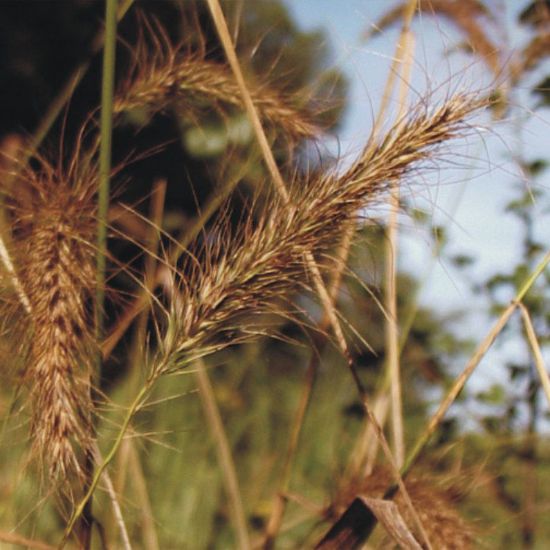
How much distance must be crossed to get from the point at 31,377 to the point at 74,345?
5 centimetres

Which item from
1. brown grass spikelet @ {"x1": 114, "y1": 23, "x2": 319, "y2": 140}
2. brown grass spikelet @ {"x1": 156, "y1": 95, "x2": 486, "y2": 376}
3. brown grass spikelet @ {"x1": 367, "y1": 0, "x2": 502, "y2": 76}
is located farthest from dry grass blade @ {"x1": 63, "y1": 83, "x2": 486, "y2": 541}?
brown grass spikelet @ {"x1": 367, "y1": 0, "x2": 502, "y2": 76}

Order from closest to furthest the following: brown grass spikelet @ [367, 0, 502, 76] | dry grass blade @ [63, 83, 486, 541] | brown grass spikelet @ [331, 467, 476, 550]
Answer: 1. dry grass blade @ [63, 83, 486, 541]
2. brown grass spikelet @ [331, 467, 476, 550]
3. brown grass spikelet @ [367, 0, 502, 76]

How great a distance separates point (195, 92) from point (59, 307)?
416mm

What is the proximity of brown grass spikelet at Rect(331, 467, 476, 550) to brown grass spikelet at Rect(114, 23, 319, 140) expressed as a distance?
45cm

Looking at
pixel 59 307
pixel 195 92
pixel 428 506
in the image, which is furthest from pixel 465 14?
pixel 59 307

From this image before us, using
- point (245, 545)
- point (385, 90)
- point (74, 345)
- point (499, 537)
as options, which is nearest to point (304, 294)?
point (74, 345)

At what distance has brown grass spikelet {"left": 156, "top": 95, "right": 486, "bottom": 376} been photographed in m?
0.85

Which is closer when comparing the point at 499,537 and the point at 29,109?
the point at 499,537

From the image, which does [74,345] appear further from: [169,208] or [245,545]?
[169,208]

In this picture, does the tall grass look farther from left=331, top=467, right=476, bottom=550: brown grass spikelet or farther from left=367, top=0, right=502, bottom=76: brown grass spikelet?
left=367, top=0, right=502, bottom=76: brown grass spikelet

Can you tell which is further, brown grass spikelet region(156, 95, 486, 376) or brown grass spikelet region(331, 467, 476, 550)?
brown grass spikelet region(331, 467, 476, 550)

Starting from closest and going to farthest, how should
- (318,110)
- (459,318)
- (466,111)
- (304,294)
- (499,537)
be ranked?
(466,111)
(304,294)
(318,110)
(499,537)
(459,318)

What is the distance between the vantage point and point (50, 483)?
939mm

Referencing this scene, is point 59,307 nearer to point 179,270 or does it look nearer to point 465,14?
point 179,270
